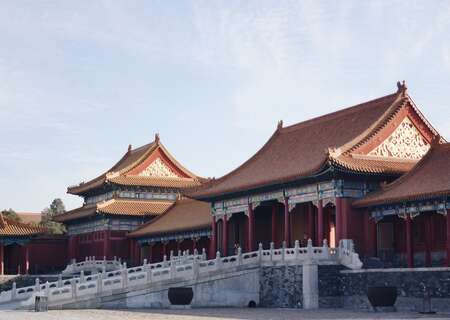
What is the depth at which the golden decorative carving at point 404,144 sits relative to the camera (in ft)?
118

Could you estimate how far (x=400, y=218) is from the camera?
33750 millimetres

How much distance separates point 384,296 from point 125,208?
2892 centimetres

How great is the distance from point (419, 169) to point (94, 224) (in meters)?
29.0

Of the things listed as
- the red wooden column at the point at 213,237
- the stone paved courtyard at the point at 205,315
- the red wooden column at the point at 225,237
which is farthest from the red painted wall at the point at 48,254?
the stone paved courtyard at the point at 205,315

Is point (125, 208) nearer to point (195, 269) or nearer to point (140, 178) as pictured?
point (140, 178)

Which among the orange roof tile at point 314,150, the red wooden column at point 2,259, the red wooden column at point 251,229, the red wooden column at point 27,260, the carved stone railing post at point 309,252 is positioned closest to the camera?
the carved stone railing post at point 309,252

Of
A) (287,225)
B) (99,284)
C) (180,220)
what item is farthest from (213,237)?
(99,284)

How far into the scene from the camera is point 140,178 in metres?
57.2

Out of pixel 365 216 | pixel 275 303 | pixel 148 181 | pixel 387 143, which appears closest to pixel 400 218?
pixel 365 216

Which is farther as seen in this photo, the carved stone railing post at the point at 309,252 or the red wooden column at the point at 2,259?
the red wooden column at the point at 2,259

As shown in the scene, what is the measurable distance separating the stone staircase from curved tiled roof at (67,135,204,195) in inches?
784

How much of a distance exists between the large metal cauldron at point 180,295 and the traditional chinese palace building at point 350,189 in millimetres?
5981

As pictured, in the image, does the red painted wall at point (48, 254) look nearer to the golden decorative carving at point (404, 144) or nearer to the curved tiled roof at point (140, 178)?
the curved tiled roof at point (140, 178)

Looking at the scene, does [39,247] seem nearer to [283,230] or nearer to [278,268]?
[283,230]
